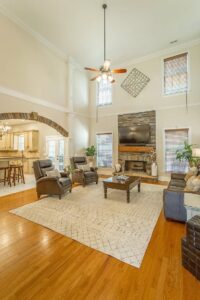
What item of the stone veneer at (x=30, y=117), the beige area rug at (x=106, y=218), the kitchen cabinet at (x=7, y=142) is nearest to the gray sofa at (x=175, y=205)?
the beige area rug at (x=106, y=218)

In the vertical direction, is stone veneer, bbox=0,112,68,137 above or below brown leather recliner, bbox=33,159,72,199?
above

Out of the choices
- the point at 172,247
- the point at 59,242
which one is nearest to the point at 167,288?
the point at 172,247

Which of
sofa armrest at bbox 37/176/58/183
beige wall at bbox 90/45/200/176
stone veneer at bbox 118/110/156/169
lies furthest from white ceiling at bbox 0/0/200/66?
sofa armrest at bbox 37/176/58/183

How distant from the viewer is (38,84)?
5.84 metres

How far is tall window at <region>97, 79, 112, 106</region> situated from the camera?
8.30 meters

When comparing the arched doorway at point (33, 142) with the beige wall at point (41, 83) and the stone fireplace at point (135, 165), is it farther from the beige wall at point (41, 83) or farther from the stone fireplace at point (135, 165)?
the stone fireplace at point (135, 165)

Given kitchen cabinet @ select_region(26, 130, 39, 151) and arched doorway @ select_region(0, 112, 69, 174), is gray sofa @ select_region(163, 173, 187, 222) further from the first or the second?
kitchen cabinet @ select_region(26, 130, 39, 151)

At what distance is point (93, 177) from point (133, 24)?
5539 millimetres

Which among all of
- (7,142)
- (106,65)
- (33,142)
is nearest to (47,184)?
(106,65)

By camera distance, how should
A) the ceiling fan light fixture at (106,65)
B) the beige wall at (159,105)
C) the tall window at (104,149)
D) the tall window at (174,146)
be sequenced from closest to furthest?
the ceiling fan light fixture at (106,65) → the beige wall at (159,105) → the tall window at (174,146) → the tall window at (104,149)

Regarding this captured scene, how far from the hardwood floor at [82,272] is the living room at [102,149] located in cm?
1

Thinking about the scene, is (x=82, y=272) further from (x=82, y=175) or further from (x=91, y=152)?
(x=91, y=152)

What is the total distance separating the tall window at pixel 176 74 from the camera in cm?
656

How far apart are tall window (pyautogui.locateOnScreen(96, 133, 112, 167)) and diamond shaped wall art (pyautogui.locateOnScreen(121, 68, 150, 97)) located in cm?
238
